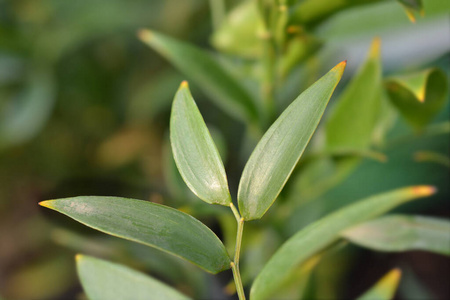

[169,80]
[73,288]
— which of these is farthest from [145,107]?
[73,288]

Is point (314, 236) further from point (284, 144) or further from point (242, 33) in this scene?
point (242, 33)

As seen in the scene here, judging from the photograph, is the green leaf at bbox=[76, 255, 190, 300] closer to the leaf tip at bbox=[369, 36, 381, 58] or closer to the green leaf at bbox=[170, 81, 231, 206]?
the green leaf at bbox=[170, 81, 231, 206]

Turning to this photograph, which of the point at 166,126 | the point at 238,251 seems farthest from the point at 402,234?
the point at 166,126

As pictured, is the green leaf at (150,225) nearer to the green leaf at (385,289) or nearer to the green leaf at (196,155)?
the green leaf at (196,155)

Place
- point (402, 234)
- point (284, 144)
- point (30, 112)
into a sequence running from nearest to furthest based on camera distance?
point (284, 144) < point (402, 234) < point (30, 112)

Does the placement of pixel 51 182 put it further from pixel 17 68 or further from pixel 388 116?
pixel 388 116

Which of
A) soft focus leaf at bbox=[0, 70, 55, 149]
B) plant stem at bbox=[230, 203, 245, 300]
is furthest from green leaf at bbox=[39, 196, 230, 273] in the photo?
soft focus leaf at bbox=[0, 70, 55, 149]

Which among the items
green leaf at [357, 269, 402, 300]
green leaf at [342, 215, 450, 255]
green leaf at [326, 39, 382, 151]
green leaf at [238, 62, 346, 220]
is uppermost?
green leaf at [238, 62, 346, 220]
